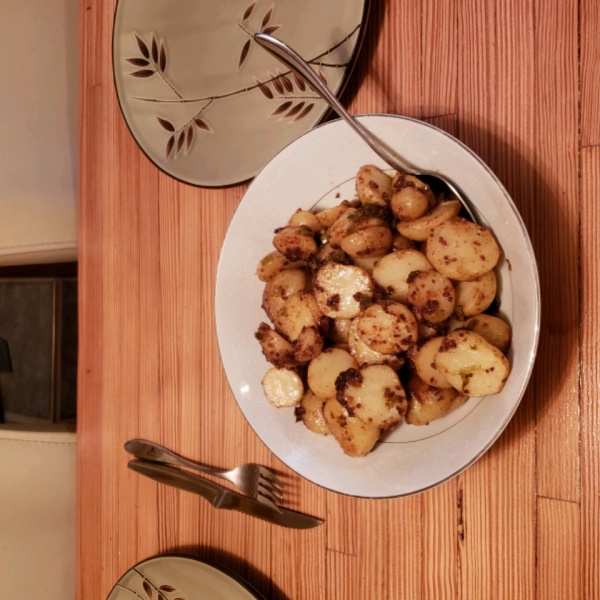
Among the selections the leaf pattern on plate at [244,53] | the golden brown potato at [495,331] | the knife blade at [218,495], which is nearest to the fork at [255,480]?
the knife blade at [218,495]

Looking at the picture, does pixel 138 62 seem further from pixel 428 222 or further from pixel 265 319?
pixel 428 222

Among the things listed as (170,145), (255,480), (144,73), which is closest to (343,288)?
(255,480)

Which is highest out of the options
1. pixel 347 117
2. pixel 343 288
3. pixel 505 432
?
pixel 347 117

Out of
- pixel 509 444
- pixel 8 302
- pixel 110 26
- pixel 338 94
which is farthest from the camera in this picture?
pixel 8 302

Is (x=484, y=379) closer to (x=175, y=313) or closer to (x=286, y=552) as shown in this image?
(x=286, y=552)

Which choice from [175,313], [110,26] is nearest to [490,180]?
[175,313]

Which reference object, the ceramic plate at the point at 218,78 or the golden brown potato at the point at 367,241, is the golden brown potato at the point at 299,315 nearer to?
the golden brown potato at the point at 367,241
